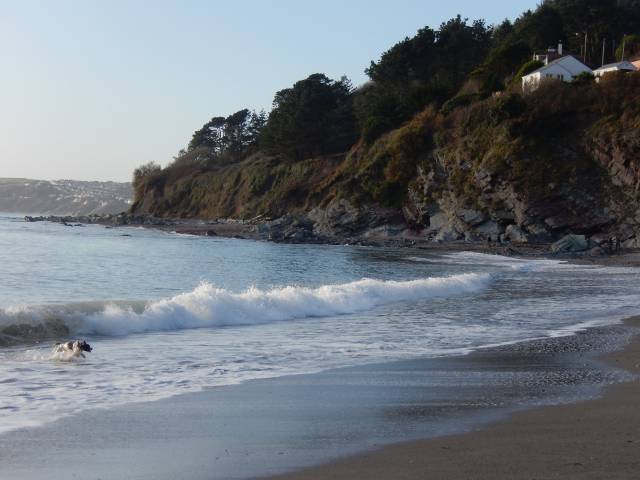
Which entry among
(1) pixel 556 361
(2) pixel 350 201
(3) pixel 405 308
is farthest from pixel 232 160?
(1) pixel 556 361

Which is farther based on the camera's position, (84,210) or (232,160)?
(84,210)

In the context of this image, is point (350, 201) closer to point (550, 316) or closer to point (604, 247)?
point (604, 247)

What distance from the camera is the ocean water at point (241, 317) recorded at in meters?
8.34

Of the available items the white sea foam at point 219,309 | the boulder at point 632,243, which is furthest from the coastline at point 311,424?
the boulder at point 632,243

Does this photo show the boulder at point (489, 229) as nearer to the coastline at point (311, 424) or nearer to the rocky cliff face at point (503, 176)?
the rocky cliff face at point (503, 176)

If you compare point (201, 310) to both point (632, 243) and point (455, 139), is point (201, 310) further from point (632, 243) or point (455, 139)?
point (455, 139)

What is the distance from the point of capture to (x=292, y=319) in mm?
15055

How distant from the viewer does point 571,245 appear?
3694 centimetres

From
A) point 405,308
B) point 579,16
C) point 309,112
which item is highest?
point 579,16

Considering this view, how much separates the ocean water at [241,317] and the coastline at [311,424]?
582mm

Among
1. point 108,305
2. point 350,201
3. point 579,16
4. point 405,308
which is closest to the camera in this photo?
point 108,305

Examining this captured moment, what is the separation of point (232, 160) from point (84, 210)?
317 ft

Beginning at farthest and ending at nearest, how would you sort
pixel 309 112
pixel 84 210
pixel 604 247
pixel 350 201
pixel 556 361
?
1. pixel 84 210
2. pixel 309 112
3. pixel 350 201
4. pixel 604 247
5. pixel 556 361

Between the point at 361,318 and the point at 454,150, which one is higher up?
the point at 454,150
